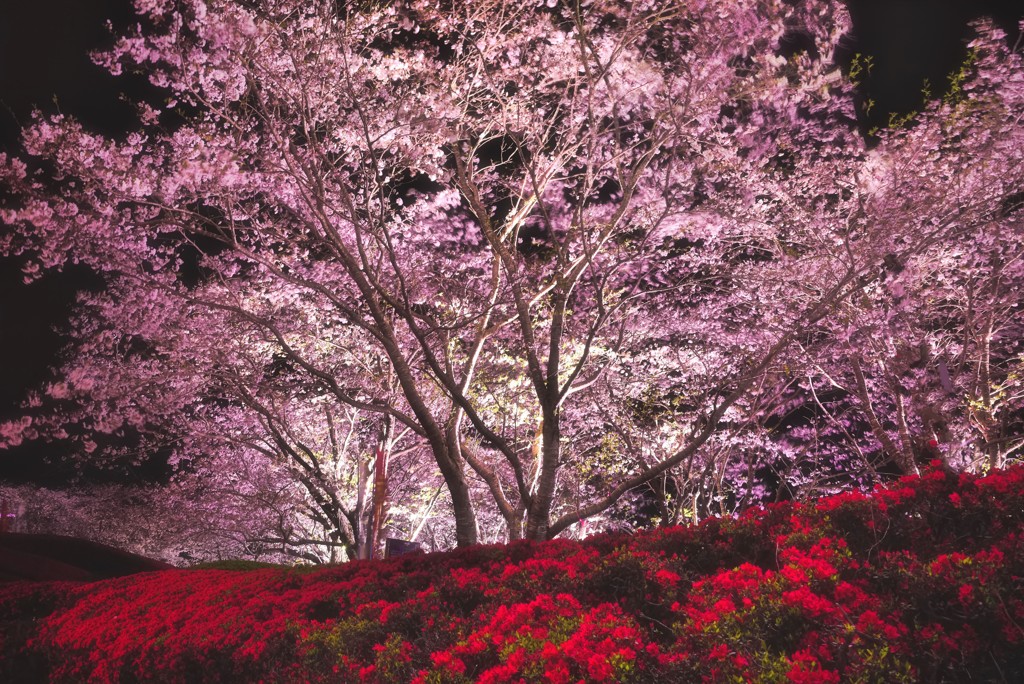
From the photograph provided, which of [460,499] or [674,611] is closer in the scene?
[674,611]

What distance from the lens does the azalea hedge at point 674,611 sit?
2873 millimetres

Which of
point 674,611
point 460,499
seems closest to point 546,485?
point 460,499

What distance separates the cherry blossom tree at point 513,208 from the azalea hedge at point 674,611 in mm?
2936

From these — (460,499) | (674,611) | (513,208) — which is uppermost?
(513,208)

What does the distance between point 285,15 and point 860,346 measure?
11.5 m

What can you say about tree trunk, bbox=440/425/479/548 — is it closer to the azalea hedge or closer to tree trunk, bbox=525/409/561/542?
tree trunk, bbox=525/409/561/542

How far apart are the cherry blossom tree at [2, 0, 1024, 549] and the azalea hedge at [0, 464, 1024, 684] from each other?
116 inches

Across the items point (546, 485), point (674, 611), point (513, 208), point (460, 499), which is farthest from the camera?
point (513, 208)

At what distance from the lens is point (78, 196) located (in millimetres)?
11242

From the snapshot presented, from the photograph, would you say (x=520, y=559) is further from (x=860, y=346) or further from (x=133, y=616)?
(x=860, y=346)

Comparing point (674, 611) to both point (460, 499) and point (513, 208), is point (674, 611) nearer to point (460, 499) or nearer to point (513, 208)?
point (460, 499)

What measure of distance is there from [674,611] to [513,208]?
8632 mm

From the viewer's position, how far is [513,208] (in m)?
11.6

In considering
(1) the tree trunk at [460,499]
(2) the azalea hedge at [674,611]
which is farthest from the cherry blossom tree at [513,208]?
(2) the azalea hedge at [674,611]
